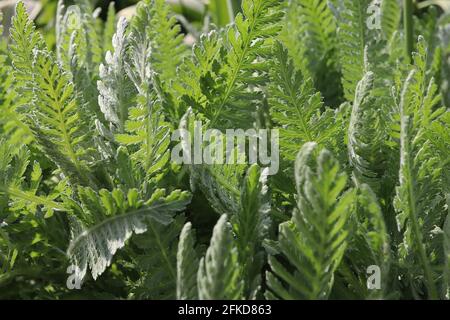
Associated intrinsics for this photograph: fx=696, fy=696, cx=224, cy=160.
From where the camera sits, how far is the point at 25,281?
0.78 meters

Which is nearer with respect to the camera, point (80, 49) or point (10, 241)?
point (10, 241)

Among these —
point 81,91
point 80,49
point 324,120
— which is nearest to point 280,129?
Result: point 324,120

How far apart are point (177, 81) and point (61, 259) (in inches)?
9.7

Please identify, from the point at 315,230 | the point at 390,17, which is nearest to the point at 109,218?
the point at 315,230

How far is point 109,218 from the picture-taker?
67 cm

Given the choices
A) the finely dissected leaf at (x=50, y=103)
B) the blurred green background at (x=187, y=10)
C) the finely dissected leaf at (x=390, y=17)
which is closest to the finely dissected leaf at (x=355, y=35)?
the finely dissected leaf at (x=390, y=17)

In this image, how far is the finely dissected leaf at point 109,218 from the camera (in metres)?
0.65

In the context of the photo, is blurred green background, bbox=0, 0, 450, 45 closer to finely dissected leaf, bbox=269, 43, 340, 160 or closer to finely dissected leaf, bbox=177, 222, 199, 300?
finely dissected leaf, bbox=269, 43, 340, 160

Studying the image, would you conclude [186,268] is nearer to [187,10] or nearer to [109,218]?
[109,218]

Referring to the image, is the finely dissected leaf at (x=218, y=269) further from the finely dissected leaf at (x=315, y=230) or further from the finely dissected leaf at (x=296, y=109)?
the finely dissected leaf at (x=296, y=109)

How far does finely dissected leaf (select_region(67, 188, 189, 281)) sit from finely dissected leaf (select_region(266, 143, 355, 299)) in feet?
0.40
